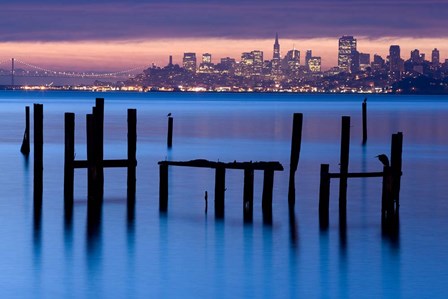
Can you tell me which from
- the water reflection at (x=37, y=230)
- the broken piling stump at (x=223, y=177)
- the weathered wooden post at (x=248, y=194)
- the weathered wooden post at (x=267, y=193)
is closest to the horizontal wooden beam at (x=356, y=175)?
the broken piling stump at (x=223, y=177)

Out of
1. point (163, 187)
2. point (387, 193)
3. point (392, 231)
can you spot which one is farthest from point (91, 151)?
point (392, 231)

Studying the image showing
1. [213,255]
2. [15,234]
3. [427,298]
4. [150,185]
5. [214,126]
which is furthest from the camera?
[214,126]

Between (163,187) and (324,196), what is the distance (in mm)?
3619

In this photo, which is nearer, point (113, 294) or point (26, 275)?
point (113, 294)

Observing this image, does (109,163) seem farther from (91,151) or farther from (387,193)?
(387,193)

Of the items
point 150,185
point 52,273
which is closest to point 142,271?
point 52,273

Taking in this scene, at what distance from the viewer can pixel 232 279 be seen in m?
16.8

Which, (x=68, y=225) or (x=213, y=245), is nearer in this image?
(x=213, y=245)

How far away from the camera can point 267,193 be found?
2220 cm

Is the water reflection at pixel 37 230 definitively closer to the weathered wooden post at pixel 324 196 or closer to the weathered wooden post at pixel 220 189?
the weathered wooden post at pixel 220 189

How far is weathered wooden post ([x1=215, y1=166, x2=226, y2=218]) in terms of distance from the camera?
21.2 metres

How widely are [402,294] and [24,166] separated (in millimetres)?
21067

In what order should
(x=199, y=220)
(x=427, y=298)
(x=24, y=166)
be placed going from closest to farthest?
(x=427, y=298) → (x=199, y=220) → (x=24, y=166)

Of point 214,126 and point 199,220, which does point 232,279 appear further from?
point 214,126
